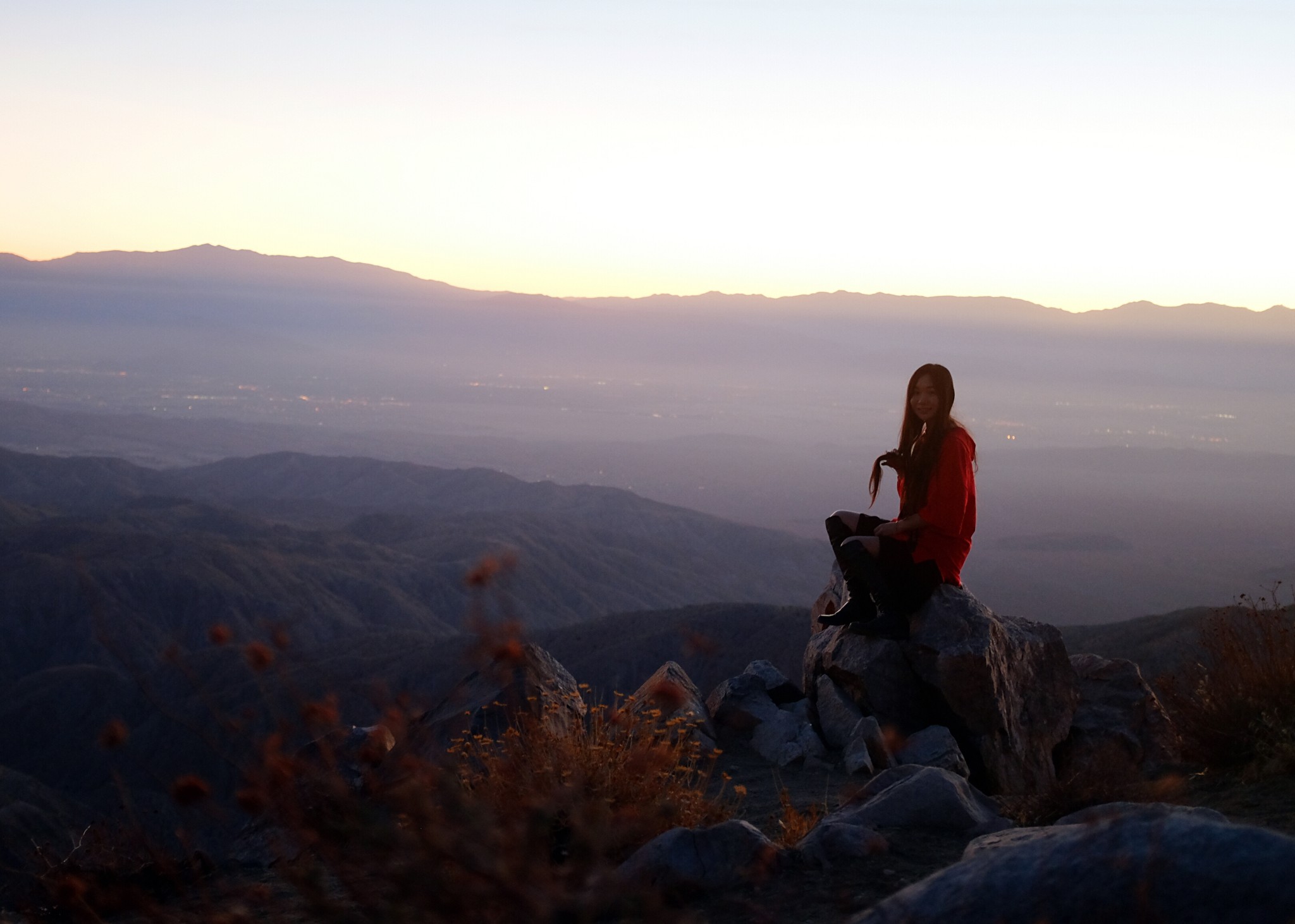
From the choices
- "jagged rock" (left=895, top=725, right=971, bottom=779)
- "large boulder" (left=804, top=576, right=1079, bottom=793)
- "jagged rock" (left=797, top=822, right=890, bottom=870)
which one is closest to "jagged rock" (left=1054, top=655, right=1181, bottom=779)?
"large boulder" (left=804, top=576, right=1079, bottom=793)

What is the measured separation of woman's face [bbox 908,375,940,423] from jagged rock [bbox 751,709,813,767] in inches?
104

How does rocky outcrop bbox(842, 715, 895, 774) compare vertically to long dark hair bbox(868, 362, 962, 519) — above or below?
below

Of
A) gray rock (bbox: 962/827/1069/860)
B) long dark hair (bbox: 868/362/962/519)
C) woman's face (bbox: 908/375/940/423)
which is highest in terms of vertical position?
woman's face (bbox: 908/375/940/423)

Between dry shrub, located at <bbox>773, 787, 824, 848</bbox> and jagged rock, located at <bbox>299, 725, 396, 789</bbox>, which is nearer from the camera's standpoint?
dry shrub, located at <bbox>773, 787, 824, 848</bbox>

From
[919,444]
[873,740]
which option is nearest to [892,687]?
[873,740]

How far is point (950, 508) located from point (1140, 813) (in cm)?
385

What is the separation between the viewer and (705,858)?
3990mm

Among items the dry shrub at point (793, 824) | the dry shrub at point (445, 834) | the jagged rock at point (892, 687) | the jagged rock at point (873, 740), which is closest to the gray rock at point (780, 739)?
the jagged rock at point (873, 740)

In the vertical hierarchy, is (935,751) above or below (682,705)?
below

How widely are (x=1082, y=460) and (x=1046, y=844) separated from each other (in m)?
183

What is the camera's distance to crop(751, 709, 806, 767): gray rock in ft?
24.5

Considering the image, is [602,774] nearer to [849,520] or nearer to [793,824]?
[793,824]

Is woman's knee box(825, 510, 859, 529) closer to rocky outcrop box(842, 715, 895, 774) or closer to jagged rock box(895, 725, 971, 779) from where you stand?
rocky outcrop box(842, 715, 895, 774)

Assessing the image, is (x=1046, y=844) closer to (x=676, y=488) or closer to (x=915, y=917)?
(x=915, y=917)
